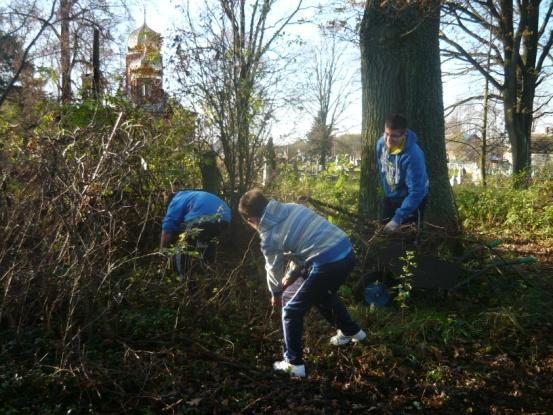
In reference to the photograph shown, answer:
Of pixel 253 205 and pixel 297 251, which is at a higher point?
pixel 253 205

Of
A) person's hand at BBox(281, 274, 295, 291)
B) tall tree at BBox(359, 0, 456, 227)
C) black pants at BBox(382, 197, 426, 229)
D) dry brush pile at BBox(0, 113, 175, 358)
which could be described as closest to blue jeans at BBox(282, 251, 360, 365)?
person's hand at BBox(281, 274, 295, 291)

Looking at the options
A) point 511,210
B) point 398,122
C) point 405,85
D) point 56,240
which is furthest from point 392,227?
point 511,210

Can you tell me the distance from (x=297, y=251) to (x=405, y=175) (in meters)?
1.74

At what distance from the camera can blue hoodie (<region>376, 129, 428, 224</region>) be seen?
14.7 feet

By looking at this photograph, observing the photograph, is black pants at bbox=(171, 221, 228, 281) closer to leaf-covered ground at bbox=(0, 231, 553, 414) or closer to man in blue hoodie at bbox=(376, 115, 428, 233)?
leaf-covered ground at bbox=(0, 231, 553, 414)

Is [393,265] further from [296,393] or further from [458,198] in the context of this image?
[458,198]

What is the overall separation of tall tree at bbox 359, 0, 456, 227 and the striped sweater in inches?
88.2

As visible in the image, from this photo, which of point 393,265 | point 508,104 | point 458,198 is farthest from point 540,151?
point 393,265

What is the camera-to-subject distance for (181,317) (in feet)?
13.6

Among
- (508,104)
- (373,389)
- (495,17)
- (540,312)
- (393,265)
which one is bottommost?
(373,389)

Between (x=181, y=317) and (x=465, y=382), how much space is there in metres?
2.34

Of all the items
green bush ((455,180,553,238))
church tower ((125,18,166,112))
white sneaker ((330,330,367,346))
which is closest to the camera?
white sneaker ((330,330,367,346))

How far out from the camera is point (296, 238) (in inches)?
138

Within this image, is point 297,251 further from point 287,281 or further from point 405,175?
point 405,175
